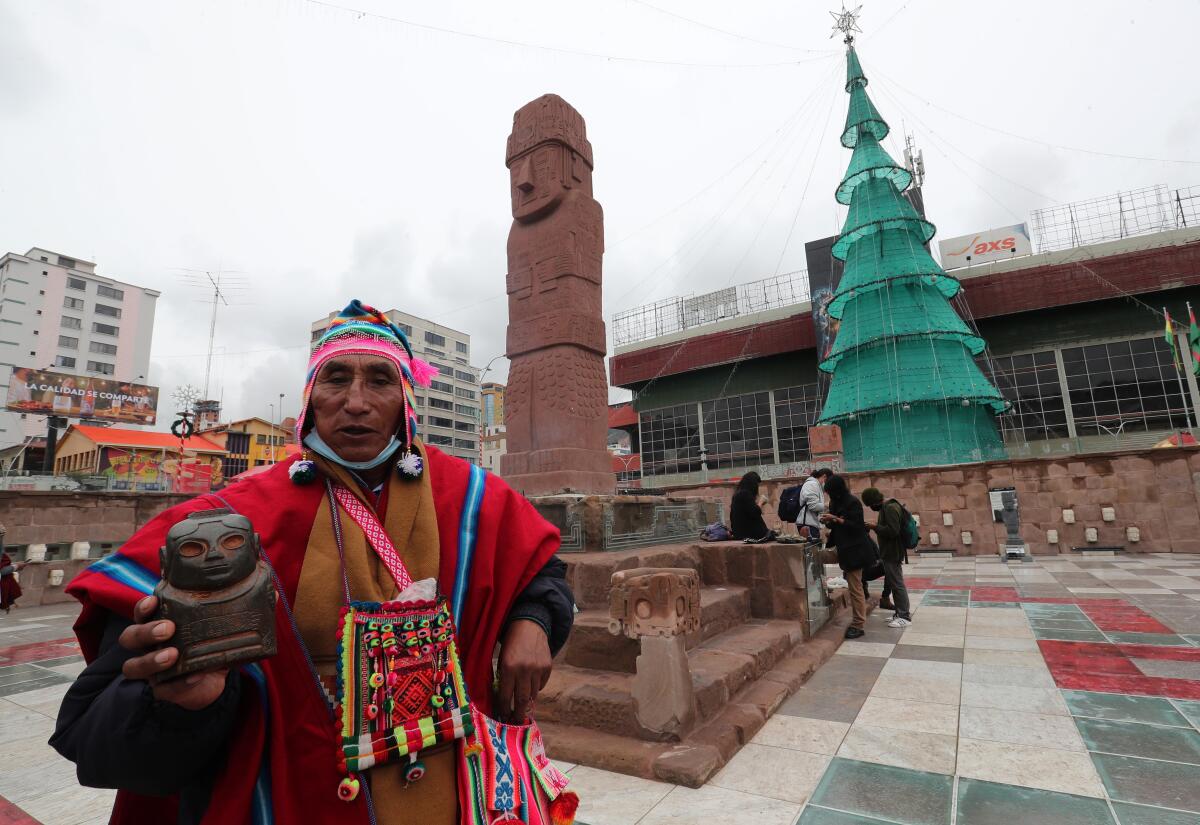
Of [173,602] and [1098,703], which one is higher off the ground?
[173,602]

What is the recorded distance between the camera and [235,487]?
4.24 ft

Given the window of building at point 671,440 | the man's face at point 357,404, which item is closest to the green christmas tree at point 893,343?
the window of building at point 671,440

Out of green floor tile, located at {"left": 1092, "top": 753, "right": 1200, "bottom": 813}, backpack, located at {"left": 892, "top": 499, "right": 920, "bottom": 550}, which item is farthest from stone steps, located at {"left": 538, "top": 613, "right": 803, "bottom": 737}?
backpack, located at {"left": 892, "top": 499, "right": 920, "bottom": 550}

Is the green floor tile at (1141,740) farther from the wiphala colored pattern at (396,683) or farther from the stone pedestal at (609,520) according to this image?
the wiphala colored pattern at (396,683)

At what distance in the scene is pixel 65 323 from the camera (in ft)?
162

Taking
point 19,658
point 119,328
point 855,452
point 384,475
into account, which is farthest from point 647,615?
point 119,328

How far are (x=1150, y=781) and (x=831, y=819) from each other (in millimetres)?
1537

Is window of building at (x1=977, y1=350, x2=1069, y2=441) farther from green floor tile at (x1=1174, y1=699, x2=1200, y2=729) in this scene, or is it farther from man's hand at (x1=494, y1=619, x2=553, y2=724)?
man's hand at (x1=494, y1=619, x2=553, y2=724)

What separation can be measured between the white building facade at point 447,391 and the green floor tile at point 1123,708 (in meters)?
54.4

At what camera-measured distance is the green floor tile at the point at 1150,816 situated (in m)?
2.27

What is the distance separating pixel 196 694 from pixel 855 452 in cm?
2224

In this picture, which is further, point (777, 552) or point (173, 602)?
point (777, 552)

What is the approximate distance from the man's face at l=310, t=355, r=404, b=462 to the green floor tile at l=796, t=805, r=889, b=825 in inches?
94.2

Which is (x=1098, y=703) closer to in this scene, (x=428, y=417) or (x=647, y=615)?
(x=647, y=615)
